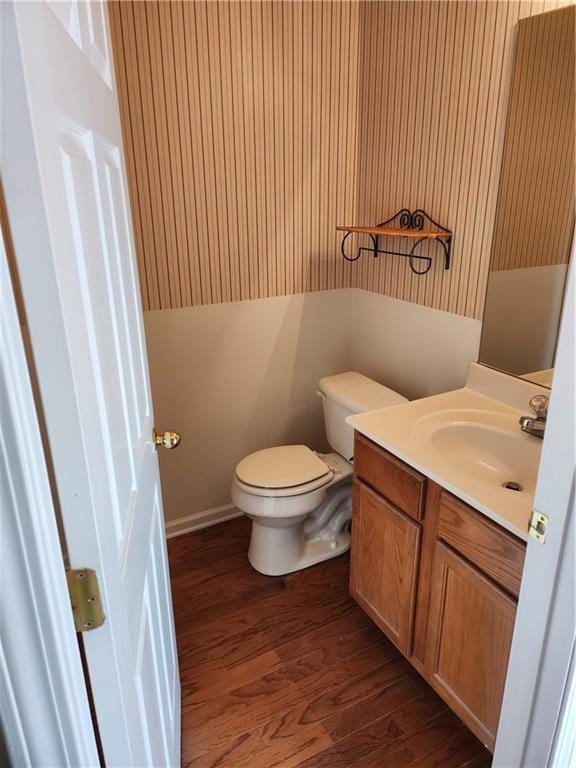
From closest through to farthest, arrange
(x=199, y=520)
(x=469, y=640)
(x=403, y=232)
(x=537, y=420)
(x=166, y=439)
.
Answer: (x=166, y=439) → (x=469, y=640) → (x=537, y=420) → (x=403, y=232) → (x=199, y=520)

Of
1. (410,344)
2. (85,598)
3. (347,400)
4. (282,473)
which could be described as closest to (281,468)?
(282,473)

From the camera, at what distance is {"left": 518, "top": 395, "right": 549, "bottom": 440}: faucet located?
159 centimetres

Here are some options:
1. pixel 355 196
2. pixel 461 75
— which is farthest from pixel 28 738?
pixel 355 196

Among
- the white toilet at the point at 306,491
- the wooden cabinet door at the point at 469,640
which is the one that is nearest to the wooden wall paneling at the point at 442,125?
the white toilet at the point at 306,491

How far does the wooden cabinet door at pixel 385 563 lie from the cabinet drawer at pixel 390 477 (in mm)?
37

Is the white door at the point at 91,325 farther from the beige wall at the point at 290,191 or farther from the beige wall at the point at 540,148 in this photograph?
the beige wall at the point at 540,148

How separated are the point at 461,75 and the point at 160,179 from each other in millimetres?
1125

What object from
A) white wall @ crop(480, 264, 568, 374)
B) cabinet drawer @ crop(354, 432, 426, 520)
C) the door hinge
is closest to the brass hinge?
the door hinge

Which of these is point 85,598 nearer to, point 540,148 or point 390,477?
point 390,477

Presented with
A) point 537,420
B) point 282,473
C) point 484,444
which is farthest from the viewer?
point 282,473

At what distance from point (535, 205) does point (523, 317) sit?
13.7 inches

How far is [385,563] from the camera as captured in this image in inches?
69.4

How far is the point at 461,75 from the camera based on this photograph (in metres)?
1.84

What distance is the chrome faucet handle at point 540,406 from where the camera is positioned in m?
1.60
